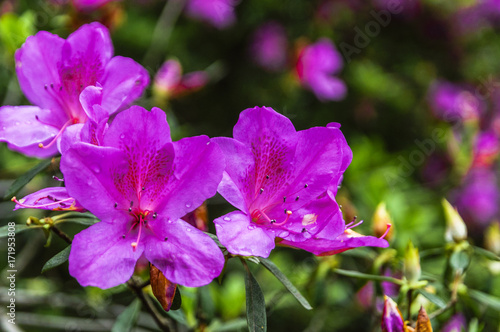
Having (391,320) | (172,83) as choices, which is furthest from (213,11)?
(391,320)

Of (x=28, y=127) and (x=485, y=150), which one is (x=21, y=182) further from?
(x=485, y=150)

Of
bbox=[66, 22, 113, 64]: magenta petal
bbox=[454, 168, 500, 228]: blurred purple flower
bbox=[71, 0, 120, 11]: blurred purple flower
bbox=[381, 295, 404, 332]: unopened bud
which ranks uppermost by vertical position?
bbox=[66, 22, 113, 64]: magenta petal

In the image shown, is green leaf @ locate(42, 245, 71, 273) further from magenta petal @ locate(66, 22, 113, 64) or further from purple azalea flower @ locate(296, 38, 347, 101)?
purple azalea flower @ locate(296, 38, 347, 101)

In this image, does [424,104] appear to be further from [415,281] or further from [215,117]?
[415,281]

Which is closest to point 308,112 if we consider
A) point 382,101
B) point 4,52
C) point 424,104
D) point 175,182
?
point 382,101

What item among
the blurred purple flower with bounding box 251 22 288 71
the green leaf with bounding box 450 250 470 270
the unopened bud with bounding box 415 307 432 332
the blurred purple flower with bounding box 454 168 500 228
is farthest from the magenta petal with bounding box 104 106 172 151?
the blurred purple flower with bounding box 454 168 500 228

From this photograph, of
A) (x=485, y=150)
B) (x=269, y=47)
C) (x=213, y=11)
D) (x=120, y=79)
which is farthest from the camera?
(x=269, y=47)

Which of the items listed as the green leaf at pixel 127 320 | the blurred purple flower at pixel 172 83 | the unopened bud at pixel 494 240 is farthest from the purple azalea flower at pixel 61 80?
the unopened bud at pixel 494 240
